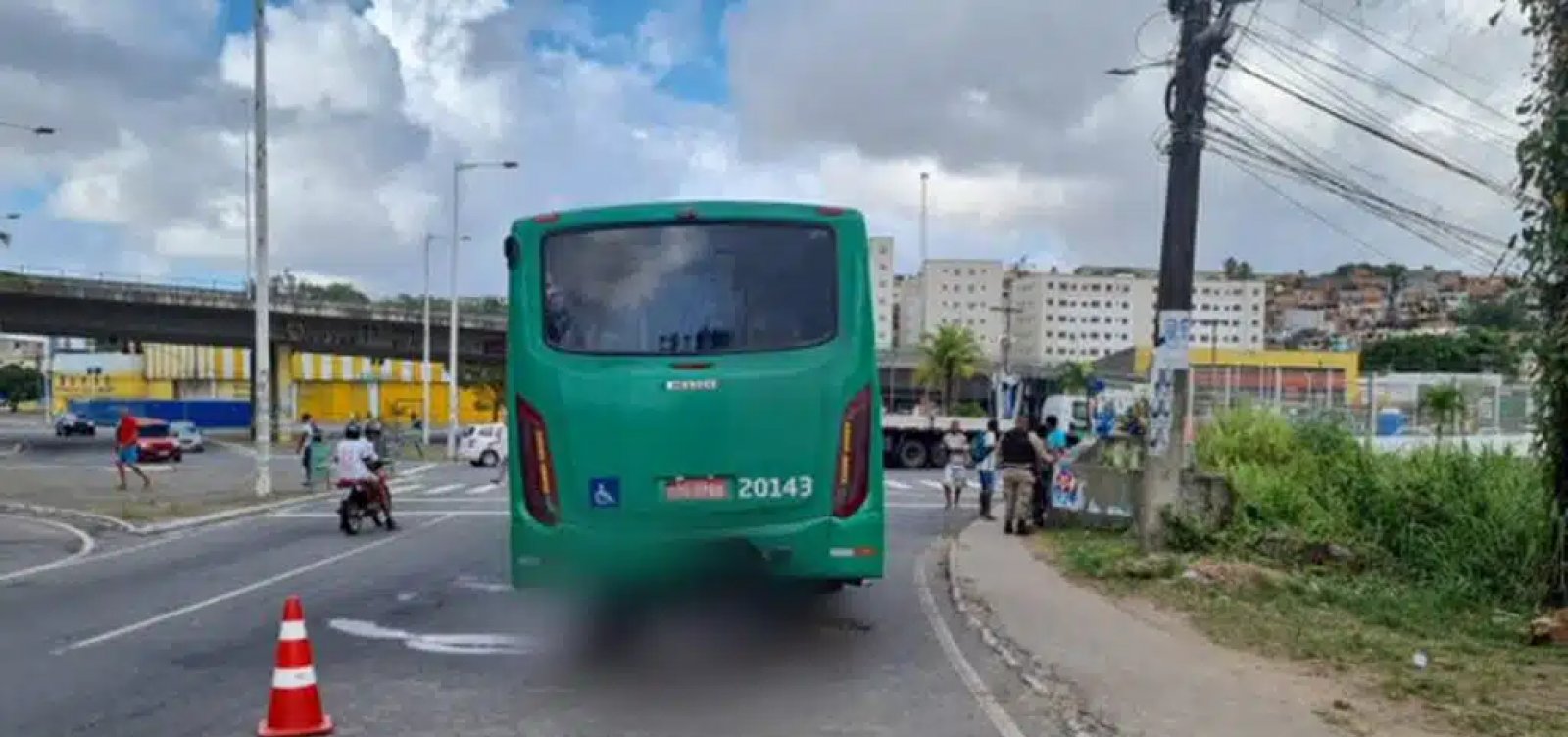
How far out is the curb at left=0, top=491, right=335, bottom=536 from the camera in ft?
67.2

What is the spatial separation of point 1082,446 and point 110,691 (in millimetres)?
16362

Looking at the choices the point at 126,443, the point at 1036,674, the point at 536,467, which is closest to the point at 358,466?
the point at 536,467

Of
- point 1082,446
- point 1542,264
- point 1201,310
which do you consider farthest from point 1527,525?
point 1201,310

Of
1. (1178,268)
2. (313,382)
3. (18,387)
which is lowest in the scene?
(18,387)

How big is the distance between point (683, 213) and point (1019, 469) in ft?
34.2

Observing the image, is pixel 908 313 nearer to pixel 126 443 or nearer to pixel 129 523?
pixel 126 443

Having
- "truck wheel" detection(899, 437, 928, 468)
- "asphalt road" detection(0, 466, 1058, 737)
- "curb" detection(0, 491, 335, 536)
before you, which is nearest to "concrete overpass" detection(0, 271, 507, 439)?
"truck wheel" detection(899, 437, 928, 468)

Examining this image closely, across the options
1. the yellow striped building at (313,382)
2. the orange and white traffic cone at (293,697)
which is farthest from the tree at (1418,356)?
the yellow striped building at (313,382)

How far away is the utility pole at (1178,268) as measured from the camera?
49.5ft

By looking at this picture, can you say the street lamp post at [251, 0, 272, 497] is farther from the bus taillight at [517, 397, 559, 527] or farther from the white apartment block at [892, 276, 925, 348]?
the white apartment block at [892, 276, 925, 348]

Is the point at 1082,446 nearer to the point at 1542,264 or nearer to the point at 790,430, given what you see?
the point at 1542,264

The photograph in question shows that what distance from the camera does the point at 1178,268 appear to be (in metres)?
15.3

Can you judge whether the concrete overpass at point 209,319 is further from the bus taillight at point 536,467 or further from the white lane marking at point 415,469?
the bus taillight at point 536,467

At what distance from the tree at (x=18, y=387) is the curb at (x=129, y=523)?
132349 millimetres
